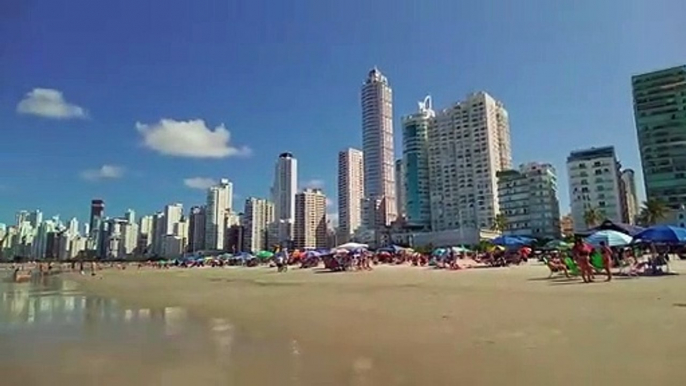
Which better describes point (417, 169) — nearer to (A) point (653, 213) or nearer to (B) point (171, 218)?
(A) point (653, 213)

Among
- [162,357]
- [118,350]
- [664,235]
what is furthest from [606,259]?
[118,350]

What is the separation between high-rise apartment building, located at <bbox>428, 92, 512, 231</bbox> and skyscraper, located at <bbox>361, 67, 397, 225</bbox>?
22870 mm

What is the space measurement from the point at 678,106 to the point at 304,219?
111441mm

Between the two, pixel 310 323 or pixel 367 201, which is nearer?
pixel 310 323

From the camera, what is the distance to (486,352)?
5.14m

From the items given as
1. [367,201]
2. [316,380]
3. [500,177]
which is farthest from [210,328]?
[367,201]

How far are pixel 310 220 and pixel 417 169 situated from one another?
1889 inches

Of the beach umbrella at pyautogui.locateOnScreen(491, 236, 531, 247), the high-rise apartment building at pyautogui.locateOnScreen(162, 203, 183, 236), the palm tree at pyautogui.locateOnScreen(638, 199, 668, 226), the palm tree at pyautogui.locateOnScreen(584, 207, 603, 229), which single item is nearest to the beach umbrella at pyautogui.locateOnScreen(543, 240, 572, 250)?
the beach umbrella at pyautogui.locateOnScreen(491, 236, 531, 247)

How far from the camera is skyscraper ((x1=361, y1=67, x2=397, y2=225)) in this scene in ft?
502

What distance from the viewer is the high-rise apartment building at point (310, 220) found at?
529 ft

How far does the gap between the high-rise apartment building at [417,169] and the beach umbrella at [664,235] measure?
116076 millimetres

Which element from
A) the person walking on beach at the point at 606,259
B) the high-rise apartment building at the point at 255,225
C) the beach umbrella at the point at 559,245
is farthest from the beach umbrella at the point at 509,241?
the high-rise apartment building at the point at 255,225

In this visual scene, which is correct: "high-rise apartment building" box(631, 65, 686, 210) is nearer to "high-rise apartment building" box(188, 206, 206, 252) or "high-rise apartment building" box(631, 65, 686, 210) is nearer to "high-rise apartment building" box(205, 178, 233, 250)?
"high-rise apartment building" box(205, 178, 233, 250)

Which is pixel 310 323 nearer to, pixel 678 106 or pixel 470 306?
pixel 470 306
